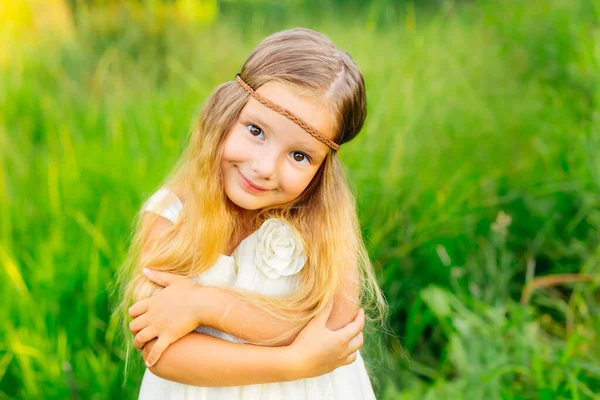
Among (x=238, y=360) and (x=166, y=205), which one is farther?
(x=166, y=205)

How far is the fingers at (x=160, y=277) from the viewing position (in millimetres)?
1366

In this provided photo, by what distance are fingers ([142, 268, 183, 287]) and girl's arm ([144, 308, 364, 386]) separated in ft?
0.40

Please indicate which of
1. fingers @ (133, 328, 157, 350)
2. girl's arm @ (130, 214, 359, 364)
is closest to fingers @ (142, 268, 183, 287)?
girl's arm @ (130, 214, 359, 364)

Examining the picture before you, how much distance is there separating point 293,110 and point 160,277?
44 cm

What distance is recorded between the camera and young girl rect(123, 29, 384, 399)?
1.30 meters

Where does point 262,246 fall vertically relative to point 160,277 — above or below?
above

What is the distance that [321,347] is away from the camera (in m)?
1.32

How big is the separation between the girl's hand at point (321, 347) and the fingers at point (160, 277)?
279 millimetres

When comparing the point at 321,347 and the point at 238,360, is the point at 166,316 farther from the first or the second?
the point at 321,347

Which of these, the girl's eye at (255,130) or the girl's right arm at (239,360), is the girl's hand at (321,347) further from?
the girl's eye at (255,130)

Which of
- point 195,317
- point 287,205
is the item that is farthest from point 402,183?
point 195,317

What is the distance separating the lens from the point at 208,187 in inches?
55.9

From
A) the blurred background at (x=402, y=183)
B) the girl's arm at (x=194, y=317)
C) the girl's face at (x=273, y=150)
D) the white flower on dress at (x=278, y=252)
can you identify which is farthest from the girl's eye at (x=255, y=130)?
the blurred background at (x=402, y=183)

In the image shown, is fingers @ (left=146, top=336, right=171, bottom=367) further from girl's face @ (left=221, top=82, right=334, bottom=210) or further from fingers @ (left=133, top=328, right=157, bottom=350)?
girl's face @ (left=221, top=82, right=334, bottom=210)
